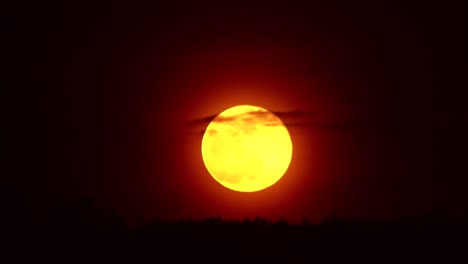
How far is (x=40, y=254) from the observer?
29234mm

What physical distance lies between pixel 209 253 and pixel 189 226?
173 inches

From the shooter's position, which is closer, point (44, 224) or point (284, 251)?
point (284, 251)

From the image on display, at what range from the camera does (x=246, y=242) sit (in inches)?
1139

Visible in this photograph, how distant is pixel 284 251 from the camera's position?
28.0m

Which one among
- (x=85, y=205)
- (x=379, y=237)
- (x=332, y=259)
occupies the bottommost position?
(x=332, y=259)

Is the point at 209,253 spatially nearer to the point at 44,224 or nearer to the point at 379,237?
the point at 379,237

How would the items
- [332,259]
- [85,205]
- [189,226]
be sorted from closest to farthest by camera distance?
[332,259], [189,226], [85,205]

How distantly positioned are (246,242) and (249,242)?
0.10 meters

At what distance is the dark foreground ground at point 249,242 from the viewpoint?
27.4 m

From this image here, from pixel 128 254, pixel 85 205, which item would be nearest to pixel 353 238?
pixel 128 254

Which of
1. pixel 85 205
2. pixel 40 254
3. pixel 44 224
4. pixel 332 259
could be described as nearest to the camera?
pixel 332 259

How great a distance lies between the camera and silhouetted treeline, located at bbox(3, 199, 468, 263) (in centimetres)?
2747

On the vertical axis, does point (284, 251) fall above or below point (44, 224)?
below

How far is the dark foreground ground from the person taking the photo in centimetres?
2742
